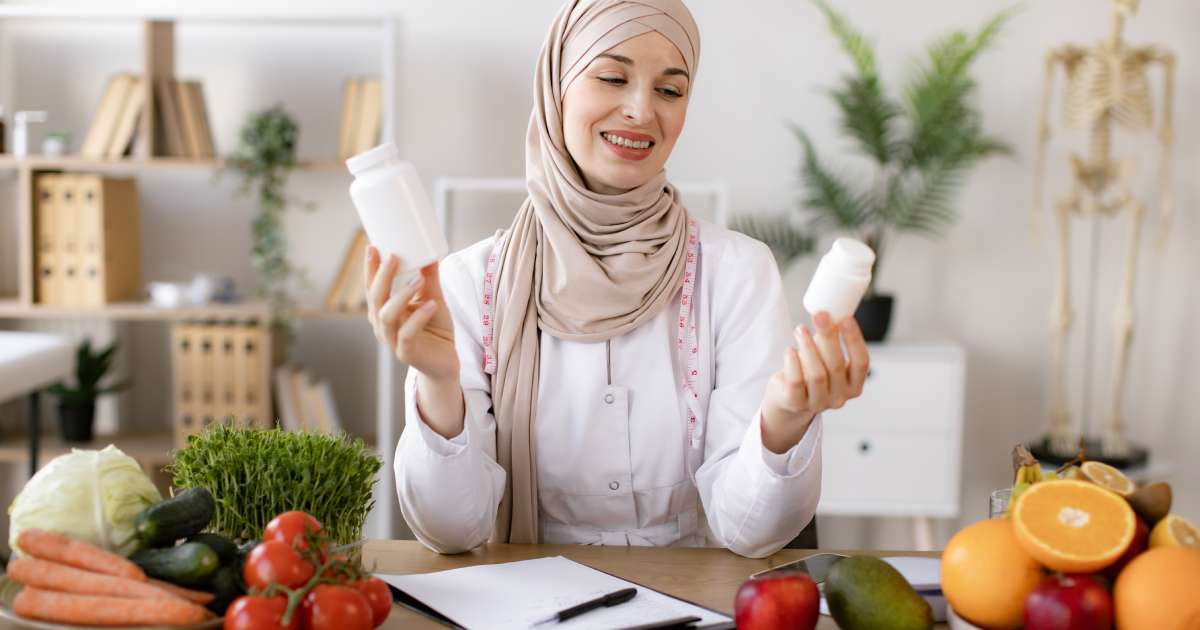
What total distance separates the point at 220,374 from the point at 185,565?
8.20 ft

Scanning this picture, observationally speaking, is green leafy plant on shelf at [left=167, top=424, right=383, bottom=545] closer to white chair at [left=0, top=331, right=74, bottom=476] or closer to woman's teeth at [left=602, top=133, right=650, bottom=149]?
woman's teeth at [left=602, top=133, right=650, bottom=149]

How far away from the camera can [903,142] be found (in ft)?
10.6

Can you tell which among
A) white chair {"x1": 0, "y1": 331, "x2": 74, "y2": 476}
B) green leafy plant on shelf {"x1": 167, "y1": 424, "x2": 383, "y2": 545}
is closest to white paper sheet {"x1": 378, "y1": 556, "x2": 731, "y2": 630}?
green leafy plant on shelf {"x1": 167, "y1": 424, "x2": 383, "y2": 545}

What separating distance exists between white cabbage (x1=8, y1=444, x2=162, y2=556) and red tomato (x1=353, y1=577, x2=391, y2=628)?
0.21 meters

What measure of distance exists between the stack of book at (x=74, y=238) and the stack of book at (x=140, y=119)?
115mm

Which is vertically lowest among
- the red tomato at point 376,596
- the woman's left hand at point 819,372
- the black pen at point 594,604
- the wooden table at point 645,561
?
the wooden table at point 645,561

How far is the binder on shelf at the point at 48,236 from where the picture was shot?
3.24m

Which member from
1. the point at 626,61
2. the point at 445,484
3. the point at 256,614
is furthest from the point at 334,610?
the point at 626,61

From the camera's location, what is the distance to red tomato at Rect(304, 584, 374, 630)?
0.88 metres

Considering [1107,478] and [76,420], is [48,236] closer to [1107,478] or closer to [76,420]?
[76,420]

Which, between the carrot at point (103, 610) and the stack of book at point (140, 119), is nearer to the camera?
the carrot at point (103, 610)

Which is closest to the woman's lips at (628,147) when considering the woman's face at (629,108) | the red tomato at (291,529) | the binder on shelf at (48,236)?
the woman's face at (629,108)

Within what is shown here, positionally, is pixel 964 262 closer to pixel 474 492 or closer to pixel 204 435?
pixel 474 492

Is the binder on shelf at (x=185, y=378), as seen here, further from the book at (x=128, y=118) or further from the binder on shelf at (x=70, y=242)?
the book at (x=128, y=118)
